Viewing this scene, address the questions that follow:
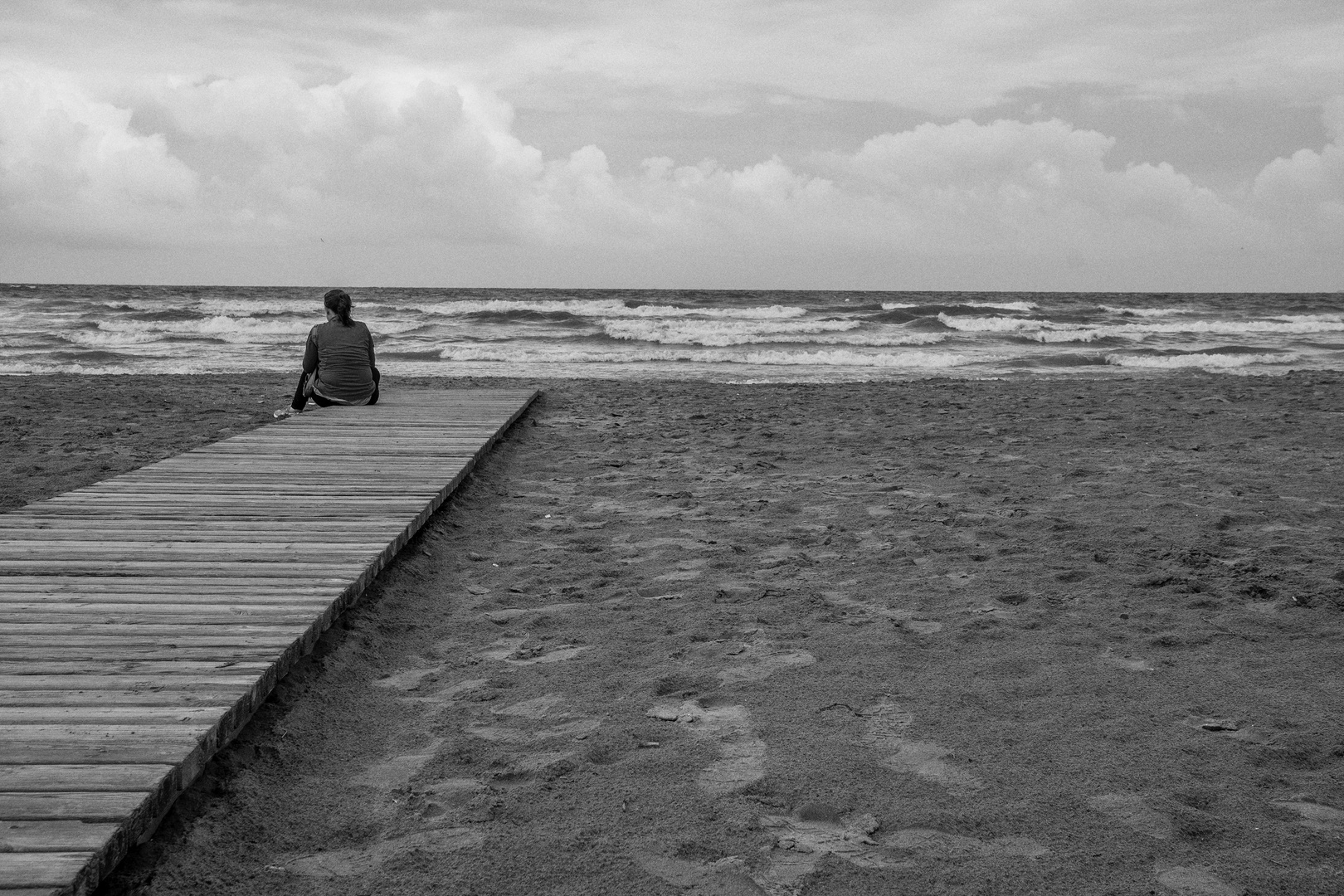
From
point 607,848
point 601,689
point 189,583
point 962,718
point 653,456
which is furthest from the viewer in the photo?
point 653,456

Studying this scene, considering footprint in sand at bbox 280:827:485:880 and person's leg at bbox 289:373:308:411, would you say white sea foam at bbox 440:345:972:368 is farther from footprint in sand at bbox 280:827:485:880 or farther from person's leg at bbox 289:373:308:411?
footprint in sand at bbox 280:827:485:880

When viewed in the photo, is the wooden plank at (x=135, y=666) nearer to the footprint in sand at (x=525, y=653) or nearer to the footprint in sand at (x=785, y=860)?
the footprint in sand at (x=525, y=653)

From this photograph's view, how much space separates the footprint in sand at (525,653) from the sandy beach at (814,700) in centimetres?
2

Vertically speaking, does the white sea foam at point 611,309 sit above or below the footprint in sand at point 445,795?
above

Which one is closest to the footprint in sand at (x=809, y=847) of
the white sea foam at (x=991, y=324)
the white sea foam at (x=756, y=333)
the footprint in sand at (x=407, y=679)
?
the footprint in sand at (x=407, y=679)

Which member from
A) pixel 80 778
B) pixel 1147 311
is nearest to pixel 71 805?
pixel 80 778

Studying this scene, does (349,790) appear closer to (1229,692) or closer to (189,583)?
(189,583)

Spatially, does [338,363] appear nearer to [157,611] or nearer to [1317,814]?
[157,611]

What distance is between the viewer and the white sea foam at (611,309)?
31828 millimetres

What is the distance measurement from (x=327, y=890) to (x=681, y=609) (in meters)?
2.15

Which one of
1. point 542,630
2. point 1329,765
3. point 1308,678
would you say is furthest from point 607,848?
point 1308,678

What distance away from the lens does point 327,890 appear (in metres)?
2.31

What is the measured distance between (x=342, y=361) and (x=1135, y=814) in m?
7.73

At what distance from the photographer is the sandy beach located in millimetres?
2453
